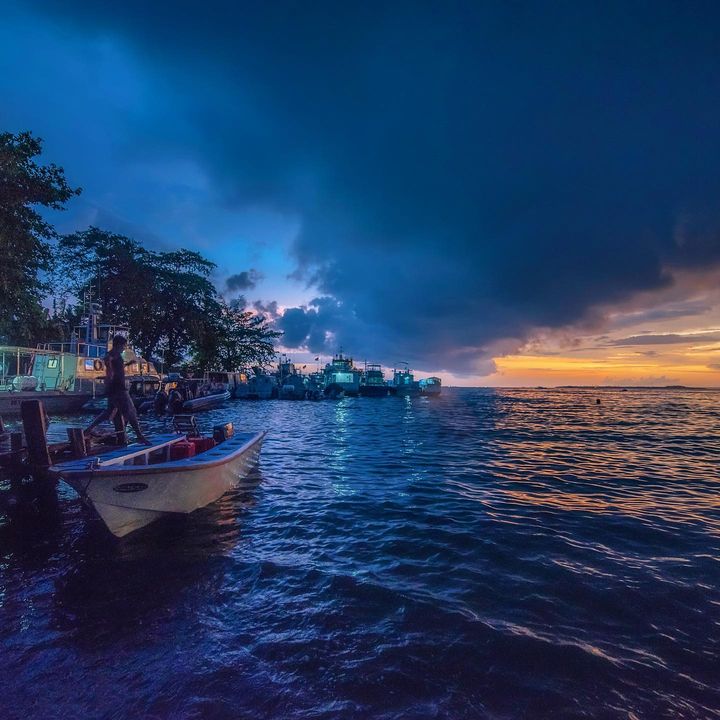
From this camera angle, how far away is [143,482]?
6703 millimetres

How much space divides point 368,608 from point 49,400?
3060cm

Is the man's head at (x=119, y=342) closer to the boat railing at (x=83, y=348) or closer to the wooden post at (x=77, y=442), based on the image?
the wooden post at (x=77, y=442)

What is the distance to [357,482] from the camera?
37.9 feet

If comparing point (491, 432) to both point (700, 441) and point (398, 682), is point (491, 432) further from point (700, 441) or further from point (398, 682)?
point (398, 682)

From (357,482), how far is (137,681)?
8165 mm

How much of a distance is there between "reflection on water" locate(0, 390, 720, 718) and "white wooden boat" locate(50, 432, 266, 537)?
0.44 m

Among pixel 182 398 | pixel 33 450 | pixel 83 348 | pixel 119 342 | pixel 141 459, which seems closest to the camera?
pixel 141 459

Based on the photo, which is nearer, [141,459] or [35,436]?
[141,459]

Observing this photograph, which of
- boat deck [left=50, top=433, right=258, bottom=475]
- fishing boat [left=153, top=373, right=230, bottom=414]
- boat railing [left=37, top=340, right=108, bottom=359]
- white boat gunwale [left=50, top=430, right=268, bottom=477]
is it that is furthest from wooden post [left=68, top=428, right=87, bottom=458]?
boat railing [left=37, top=340, right=108, bottom=359]

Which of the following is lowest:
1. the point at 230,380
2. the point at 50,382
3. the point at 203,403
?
the point at 203,403

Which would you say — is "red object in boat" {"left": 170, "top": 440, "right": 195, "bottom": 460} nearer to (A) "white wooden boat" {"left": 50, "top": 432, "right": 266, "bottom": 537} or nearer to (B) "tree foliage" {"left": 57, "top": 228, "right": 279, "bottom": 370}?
(A) "white wooden boat" {"left": 50, "top": 432, "right": 266, "bottom": 537}

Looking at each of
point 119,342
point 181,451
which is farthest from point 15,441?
point 181,451

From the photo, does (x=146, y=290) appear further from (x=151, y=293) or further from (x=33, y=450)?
(x=33, y=450)

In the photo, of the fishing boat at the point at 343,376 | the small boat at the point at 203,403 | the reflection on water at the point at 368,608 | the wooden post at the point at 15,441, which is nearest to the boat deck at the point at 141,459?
the reflection on water at the point at 368,608
